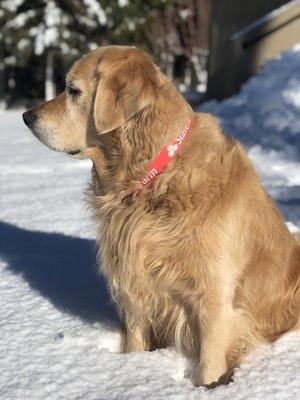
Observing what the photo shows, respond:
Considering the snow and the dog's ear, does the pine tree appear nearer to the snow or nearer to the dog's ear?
the snow

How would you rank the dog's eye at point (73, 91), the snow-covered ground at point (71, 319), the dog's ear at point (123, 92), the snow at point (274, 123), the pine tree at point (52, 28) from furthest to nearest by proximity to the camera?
1. the pine tree at point (52, 28)
2. the snow at point (274, 123)
3. the dog's eye at point (73, 91)
4. the dog's ear at point (123, 92)
5. the snow-covered ground at point (71, 319)

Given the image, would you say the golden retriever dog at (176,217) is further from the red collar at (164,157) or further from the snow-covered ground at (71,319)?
the snow-covered ground at (71,319)

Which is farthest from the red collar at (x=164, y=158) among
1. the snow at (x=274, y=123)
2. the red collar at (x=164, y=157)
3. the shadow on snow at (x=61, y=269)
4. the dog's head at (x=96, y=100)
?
the snow at (x=274, y=123)

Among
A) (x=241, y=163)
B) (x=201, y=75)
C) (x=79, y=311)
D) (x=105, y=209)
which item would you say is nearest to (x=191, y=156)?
(x=241, y=163)

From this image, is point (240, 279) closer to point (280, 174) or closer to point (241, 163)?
point (241, 163)

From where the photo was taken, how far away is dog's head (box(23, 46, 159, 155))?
2.52 meters

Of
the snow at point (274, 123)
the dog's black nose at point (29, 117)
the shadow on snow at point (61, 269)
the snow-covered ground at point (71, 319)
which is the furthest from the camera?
the snow at point (274, 123)

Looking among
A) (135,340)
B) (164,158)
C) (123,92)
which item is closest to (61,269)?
(135,340)

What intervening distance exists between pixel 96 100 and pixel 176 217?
2.11 ft

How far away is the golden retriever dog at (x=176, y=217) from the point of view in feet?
8.30

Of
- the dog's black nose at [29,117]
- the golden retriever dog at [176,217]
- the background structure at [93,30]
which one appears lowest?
the background structure at [93,30]

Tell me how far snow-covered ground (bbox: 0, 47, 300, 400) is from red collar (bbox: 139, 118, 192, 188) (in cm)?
86

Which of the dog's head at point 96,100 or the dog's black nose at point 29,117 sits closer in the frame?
the dog's head at point 96,100

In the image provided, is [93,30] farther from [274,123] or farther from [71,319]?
[71,319]
